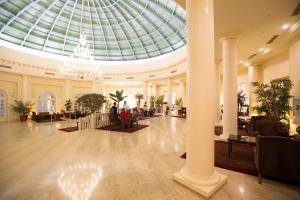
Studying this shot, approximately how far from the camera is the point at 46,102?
17.0m

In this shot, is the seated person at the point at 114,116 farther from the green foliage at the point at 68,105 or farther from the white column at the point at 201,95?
the green foliage at the point at 68,105

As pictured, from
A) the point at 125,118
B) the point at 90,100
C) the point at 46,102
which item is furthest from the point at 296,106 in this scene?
the point at 46,102

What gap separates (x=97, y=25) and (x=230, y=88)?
632 inches

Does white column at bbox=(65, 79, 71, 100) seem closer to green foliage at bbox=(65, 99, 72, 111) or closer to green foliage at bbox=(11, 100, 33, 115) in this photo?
green foliage at bbox=(65, 99, 72, 111)

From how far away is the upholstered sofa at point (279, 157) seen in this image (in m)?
2.70

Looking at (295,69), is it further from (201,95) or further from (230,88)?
(201,95)

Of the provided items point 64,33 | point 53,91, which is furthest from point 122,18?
point 53,91

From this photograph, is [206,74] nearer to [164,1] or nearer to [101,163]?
[101,163]

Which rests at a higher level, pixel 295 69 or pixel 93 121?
pixel 295 69

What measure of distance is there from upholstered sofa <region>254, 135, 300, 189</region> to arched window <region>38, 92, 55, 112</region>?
64.3 feet

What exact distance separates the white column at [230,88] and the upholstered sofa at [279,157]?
3.52 meters

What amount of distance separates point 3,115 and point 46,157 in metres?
13.8

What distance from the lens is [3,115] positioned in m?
13.6

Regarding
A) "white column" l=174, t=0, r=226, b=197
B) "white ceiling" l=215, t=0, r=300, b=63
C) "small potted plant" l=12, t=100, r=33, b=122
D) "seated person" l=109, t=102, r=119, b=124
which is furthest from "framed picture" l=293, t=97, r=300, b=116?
"small potted plant" l=12, t=100, r=33, b=122
